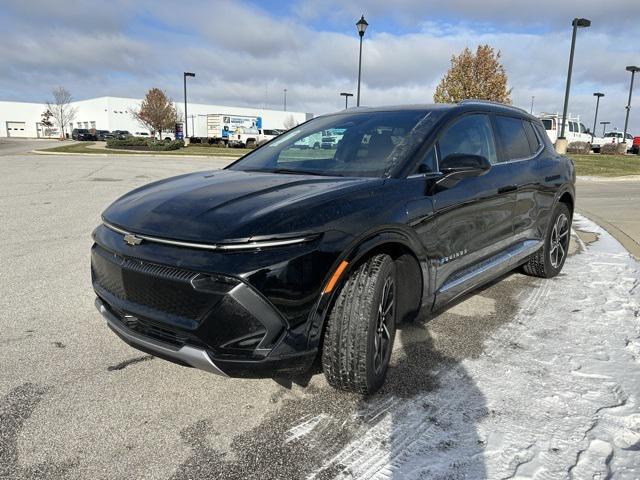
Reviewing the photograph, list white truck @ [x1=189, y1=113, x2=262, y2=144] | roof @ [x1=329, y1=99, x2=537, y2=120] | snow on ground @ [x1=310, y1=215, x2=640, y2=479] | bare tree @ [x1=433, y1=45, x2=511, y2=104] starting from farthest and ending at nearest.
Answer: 1. white truck @ [x1=189, y1=113, x2=262, y2=144]
2. bare tree @ [x1=433, y1=45, x2=511, y2=104]
3. roof @ [x1=329, y1=99, x2=537, y2=120]
4. snow on ground @ [x1=310, y1=215, x2=640, y2=479]

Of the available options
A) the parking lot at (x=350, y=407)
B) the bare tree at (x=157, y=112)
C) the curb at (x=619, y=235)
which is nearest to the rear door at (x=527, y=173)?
the parking lot at (x=350, y=407)

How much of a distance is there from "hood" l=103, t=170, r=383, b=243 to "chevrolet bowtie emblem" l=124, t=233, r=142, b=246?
37 mm

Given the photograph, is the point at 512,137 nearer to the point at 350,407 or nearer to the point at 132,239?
the point at 350,407

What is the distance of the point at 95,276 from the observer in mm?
3010

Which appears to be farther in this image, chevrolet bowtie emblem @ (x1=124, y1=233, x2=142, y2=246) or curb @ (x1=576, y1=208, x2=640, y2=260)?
curb @ (x1=576, y1=208, x2=640, y2=260)

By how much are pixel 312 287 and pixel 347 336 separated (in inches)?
15.1

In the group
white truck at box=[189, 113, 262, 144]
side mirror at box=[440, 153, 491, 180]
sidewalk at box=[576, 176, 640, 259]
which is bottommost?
sidewalk at box=[576, 176, 640, 259]

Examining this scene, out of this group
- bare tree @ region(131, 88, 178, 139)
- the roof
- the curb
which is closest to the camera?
the roof

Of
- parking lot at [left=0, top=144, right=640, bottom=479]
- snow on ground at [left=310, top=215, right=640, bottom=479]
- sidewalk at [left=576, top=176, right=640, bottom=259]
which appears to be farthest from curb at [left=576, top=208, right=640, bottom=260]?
snow on ground at [left=310, top=215, right=640, bottom=479]

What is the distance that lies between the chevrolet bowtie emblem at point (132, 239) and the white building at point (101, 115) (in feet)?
254

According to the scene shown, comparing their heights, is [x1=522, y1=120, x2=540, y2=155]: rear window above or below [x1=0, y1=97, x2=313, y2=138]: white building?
below

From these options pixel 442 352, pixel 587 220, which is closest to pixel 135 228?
pixel 442 352

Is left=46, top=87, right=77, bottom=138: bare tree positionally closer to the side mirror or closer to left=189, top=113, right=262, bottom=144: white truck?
left=189, top=113, right=262, bottom=144: white truck

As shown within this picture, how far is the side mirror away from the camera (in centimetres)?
321
